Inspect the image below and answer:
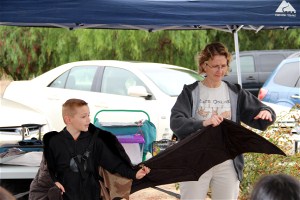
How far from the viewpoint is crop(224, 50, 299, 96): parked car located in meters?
19.3

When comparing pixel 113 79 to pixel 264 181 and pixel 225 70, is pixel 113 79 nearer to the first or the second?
pixel 225 70

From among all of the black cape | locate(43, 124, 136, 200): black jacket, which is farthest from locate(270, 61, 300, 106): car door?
locate(43, 124, 136, 200): black jacket

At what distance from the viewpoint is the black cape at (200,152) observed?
17.2 feet

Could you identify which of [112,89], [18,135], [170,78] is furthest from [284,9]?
[112,89]

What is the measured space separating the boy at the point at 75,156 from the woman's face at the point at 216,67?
88cm

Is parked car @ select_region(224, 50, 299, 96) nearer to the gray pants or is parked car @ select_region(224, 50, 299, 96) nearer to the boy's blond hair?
the gray pants

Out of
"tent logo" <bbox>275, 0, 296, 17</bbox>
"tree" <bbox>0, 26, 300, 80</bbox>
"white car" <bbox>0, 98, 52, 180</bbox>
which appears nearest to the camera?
"tent logo" <bbox>275, 0, 296, 17</bbox>

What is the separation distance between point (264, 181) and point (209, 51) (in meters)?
A: 2.52

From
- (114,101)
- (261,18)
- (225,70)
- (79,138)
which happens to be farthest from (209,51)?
(114,101)

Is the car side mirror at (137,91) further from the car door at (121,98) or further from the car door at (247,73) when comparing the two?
the car door at (247,73)

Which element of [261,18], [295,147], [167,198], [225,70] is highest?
[261,18]

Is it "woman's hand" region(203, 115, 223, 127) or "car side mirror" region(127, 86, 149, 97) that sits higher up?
"car side mirror" region(127, 86, 149, 97)

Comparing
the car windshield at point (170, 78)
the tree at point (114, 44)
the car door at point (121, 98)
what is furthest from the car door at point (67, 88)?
the tree at point (114, 44)

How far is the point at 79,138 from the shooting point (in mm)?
5164
